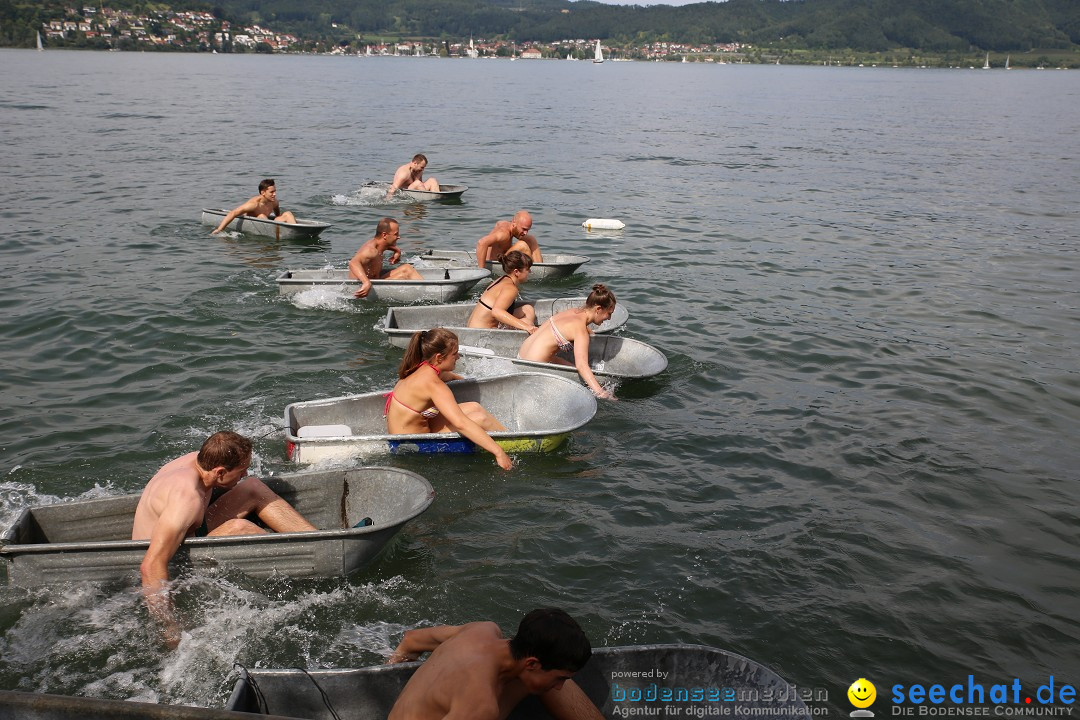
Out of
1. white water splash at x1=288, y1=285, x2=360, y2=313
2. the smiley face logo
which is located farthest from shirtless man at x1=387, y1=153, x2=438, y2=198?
the smiley face logo

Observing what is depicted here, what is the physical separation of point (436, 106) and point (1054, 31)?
198270 millimetres

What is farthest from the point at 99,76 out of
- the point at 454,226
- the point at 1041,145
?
the point at 1041,145

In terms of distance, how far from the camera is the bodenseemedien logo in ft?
21.1

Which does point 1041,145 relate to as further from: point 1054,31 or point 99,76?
point 1054,31

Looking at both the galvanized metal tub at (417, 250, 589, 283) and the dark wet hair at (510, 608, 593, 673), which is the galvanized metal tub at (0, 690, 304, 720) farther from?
the galvanized metal tub at (417, 250, 589, 283)

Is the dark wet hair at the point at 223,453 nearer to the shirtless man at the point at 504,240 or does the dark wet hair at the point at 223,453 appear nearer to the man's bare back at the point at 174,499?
the man's bare back at the point at 174,499

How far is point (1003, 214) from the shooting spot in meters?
25.3

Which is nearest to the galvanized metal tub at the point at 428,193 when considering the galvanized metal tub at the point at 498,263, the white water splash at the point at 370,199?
the white water splash at the point at 370,199

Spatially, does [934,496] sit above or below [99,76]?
below

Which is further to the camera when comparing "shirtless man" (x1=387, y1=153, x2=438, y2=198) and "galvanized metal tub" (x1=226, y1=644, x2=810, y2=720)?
"shirtless man" (x1=387, y1=153, x2=438, y2=198)

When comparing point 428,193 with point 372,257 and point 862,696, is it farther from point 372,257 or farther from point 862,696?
point 862,696

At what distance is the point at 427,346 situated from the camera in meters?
9.04

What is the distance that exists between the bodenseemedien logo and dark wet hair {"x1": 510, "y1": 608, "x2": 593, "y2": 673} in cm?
296

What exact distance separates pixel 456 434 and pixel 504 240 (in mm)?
7259
